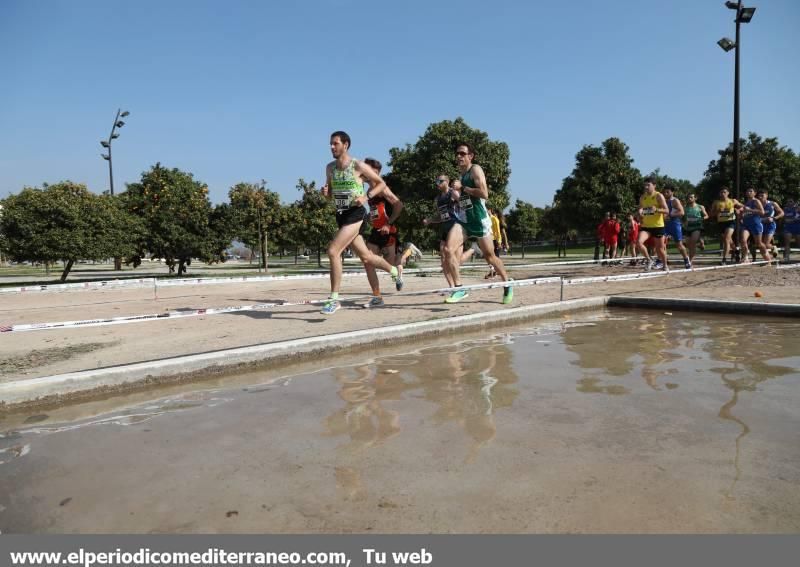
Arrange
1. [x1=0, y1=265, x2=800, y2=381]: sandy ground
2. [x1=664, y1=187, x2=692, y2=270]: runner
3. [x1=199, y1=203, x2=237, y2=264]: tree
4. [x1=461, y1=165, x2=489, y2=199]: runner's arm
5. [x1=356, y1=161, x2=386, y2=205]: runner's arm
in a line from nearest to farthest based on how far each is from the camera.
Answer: [x1=0, y1=265, x2=800, y2=381]: sandy ground, [x1=356, y1=161, x2=386, y2=205]: runner's arm, [x1=461, y1=165, x2=489, y2=199]: runner's arm, [x1=664, y1=187, x2=692, y2=270]: runner, [x1=199, y1=203, x2=237, y2=264]: tree

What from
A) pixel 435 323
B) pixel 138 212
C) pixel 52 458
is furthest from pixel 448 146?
pixel 52 458

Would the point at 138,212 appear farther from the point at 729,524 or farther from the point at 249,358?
the point at 729,524

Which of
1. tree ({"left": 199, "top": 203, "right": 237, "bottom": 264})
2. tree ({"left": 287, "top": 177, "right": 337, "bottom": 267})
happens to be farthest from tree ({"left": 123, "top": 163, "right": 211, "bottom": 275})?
tree ({"left": 287, "top": 177, "right": 337, "bottom": 267})

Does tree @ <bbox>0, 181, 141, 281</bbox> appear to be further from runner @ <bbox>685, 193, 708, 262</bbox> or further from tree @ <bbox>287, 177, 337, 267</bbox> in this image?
runner @ <bbox>685, 193, 708, 262</bbox>

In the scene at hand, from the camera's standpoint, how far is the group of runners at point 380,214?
672cm

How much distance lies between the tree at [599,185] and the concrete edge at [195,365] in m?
28.6

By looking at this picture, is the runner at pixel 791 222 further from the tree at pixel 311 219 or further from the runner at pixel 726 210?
the tree at pixel 311 219

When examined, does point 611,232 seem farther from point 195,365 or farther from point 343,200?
point 195,365

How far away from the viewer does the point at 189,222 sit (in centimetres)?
2388

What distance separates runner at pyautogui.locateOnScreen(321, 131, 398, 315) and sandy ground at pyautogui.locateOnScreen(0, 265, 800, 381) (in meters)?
0.51

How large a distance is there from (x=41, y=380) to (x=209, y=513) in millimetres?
2207

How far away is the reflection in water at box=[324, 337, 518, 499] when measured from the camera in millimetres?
2674
